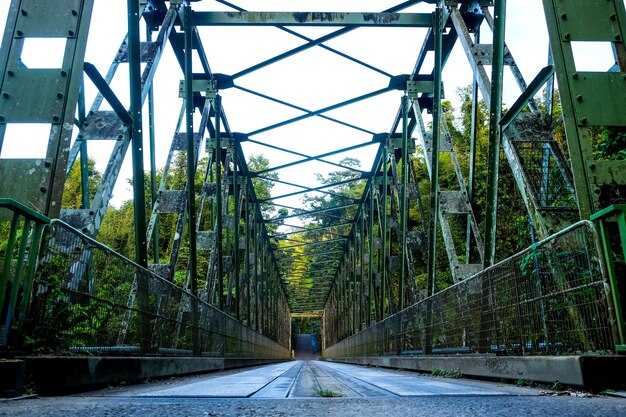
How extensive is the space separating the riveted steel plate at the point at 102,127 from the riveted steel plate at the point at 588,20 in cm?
429

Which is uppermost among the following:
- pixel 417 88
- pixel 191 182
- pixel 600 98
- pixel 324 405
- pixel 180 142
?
pixel 417 88

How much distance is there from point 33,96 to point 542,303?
4.19m

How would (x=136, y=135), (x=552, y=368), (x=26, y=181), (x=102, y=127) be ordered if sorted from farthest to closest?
(x=136, y=135) < (x=102, y=127) < (x=26, y=181) < (x=552, y=368)

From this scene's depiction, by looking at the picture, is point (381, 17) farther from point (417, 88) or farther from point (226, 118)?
point (226, 118)

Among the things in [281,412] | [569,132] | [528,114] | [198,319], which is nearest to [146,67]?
[198,319]

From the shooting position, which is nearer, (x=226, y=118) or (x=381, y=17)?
(x=381, y=17)

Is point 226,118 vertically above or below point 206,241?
above

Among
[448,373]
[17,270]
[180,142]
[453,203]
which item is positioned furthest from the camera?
[180,142]

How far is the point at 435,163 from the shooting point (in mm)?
8617

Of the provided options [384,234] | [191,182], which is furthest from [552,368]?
[384,234]

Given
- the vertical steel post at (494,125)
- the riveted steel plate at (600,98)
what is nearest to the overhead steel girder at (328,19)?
the vertical steel post at (494,125)

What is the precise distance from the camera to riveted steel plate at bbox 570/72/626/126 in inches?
154

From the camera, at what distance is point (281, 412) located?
7.45 ft

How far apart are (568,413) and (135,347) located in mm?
3720
